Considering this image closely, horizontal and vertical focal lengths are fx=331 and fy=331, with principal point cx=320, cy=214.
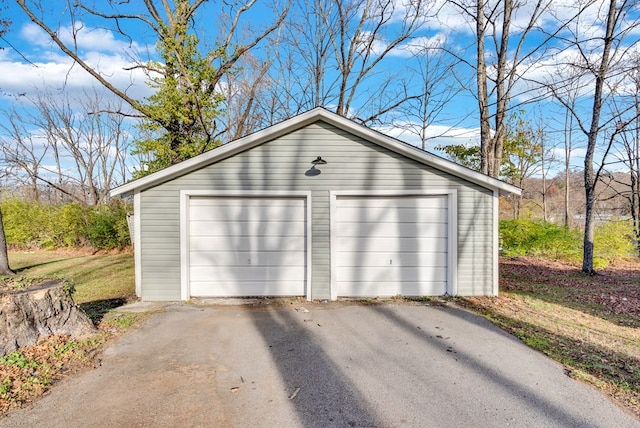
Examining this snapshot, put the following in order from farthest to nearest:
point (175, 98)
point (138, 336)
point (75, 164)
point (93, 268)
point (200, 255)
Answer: point (75, 164) < point (175, 98) < point (93, 268) < point (200, 255) < point (138, 336)

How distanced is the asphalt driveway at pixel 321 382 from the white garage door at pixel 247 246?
1.30 meters

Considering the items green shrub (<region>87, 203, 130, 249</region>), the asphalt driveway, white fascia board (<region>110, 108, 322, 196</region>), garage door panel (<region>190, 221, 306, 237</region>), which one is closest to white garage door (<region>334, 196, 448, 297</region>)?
garage door panel (<region>190, 221, 306, 237</region>)

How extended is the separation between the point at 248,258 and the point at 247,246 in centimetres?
22

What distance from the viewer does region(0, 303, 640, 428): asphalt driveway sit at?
2.54m

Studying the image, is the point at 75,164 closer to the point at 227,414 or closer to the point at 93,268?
the point at 93,268

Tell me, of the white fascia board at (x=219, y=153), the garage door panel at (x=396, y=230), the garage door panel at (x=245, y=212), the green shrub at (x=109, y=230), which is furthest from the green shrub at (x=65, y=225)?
the garage door panel at (x=396, y=230)

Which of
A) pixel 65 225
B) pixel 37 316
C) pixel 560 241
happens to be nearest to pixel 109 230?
pixel 65 225

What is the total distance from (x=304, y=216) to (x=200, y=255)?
6.52 feet

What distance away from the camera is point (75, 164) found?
21922 millimetres

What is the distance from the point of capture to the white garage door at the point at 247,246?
5.95 meters

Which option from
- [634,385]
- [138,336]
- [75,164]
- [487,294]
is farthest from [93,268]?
[75,164]

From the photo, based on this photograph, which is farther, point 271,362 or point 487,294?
point 487,294

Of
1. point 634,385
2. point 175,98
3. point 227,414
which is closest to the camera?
point 227,414

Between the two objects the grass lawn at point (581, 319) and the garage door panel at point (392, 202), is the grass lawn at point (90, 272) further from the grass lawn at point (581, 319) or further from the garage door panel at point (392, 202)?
the grass lawn at point (581, 319)
